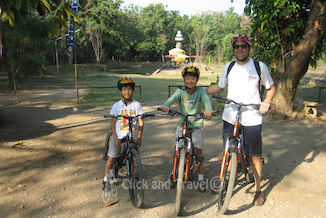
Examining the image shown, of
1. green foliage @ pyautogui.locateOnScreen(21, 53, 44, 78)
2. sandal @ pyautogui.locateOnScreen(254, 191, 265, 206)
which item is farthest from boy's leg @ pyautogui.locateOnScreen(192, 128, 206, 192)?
green foliage @ pyautogui.locateOnScreen(21, 53, 44, 78)

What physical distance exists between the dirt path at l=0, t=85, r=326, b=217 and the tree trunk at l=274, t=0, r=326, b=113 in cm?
95

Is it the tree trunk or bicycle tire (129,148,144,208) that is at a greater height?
the tree trunk

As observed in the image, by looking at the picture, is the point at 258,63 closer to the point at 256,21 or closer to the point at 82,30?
the point at 256,21

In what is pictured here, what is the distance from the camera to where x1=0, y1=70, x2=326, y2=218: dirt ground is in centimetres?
325

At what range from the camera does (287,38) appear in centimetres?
838

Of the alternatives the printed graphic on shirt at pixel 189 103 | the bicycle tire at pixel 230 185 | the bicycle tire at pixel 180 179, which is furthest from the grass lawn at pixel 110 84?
the bicycle tire at pixel 230 185

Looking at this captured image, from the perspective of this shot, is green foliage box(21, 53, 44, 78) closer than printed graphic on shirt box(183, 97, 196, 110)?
Answer: No

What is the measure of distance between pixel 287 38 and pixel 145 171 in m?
6.63

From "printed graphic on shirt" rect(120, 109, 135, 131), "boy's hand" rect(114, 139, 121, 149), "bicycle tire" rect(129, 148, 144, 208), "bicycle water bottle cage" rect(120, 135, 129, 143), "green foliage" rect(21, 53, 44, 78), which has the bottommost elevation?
"bicycle tire" rect(129, 148, 144, 208)

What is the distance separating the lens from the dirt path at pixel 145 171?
3.25 m

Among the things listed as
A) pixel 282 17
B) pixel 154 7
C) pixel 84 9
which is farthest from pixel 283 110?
pixel 154 7

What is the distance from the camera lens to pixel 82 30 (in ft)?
127

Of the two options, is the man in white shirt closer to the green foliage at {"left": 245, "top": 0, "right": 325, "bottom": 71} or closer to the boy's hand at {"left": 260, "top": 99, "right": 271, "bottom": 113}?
the boy's hand at {"left": 260, "top": 99, "right": 271, "bottom": 113}

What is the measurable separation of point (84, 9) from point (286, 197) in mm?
42506
